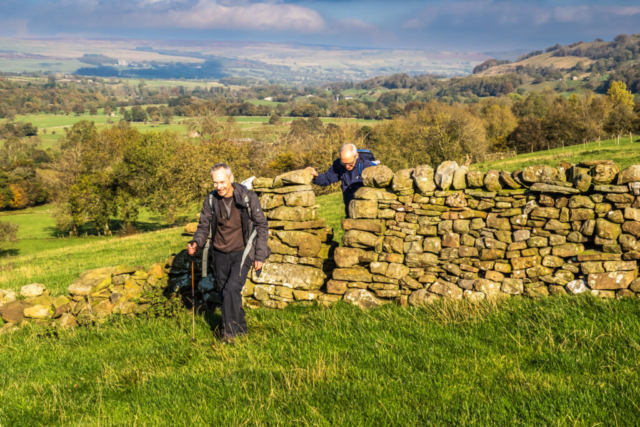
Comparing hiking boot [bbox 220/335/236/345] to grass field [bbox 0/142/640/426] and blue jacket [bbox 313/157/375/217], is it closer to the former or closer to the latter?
grass field [bbox 0/142/640/426]

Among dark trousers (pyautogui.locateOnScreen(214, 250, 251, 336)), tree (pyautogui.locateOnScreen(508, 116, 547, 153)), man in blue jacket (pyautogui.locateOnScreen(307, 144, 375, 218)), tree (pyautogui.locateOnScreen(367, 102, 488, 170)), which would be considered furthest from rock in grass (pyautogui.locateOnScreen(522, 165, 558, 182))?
tree (pyautogui.locateOnScreen(508, 116, 547, 153))

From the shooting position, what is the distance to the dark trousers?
21.0 ft

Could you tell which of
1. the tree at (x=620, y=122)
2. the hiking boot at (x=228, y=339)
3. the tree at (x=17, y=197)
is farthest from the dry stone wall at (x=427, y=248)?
the tree at (x=17, y=197)

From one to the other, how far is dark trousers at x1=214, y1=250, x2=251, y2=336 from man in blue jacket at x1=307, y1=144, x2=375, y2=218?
2.38m

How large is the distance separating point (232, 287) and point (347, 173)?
3.25m

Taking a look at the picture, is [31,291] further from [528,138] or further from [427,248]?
[528,138]

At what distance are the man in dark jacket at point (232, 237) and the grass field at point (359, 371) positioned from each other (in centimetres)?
57

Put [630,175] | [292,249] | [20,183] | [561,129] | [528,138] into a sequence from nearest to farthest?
[630,175]
[292,249]
[561,129]
[528,138]
[20,183]

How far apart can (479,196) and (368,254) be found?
2031 mm

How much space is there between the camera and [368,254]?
295 inches

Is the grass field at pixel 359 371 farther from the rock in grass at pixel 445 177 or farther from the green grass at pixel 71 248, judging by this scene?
the green grass at pixel 71 248

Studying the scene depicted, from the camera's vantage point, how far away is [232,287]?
650 cm

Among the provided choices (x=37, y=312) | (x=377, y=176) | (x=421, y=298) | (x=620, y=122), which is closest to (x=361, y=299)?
(x=421, y=298)

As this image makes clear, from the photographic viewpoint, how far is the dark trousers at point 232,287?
252 inches
